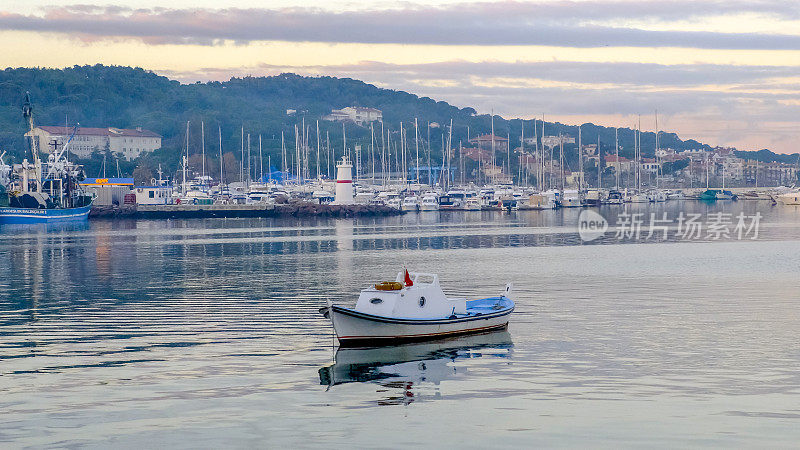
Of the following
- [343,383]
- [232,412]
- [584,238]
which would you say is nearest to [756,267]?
[584,238]

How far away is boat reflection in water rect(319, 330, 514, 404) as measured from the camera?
29.5 m

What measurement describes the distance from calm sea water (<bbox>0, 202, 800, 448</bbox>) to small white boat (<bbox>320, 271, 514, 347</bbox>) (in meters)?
0.56

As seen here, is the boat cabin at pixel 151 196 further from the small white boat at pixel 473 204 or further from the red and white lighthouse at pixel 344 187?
the small white boat at pixel 473 204

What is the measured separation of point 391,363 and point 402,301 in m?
2.92

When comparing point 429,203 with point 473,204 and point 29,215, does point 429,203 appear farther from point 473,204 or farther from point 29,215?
point 29,215

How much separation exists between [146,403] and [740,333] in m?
22.2

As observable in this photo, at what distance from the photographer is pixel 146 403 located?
26078 mm

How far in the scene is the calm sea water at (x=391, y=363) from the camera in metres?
23.5

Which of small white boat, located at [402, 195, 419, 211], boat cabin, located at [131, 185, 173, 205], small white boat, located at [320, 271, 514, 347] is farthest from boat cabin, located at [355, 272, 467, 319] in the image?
small white boat, located at [402, 195, 419, 211]

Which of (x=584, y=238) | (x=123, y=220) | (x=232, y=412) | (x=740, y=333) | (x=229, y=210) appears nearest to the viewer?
(x=232, y=412)

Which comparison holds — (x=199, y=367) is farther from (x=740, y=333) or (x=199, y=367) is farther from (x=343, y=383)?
(x=740, y=333)

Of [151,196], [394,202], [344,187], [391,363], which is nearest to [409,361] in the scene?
[391,363]

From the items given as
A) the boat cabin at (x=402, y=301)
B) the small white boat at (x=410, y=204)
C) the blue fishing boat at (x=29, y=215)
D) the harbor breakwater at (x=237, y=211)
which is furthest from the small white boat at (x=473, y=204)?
the boat cabin at (x=402, y=301)

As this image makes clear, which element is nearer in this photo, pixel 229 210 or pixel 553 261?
pixel 553 261
